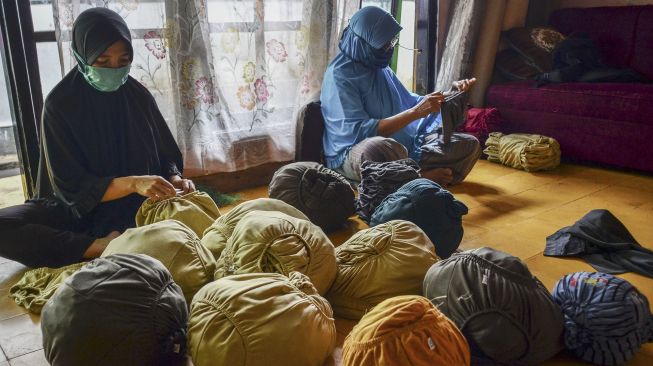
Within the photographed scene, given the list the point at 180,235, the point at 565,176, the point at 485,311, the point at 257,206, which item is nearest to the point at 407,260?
the point at 485,311

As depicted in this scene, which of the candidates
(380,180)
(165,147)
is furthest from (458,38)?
(165,147)

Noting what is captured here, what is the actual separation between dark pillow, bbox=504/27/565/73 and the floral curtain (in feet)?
4.96

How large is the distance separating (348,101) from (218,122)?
0.71m

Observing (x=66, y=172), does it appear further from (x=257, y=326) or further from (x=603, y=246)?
(x=603, y=246)

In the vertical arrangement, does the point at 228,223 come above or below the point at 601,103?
below

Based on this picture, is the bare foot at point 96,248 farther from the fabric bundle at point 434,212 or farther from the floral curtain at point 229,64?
the fabric bundle at point 434,212

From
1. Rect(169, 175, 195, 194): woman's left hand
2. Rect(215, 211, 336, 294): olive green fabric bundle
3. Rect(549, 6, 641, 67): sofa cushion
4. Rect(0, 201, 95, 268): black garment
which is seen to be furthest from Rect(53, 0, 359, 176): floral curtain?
Rect(549, 6, 641, 67): sofa cushion

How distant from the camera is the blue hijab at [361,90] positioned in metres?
2.92

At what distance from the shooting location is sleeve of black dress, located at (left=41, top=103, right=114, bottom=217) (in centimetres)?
214

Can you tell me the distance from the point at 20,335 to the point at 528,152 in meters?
2.91

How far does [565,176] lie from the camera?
3.44 meters

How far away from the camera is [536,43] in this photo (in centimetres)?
410

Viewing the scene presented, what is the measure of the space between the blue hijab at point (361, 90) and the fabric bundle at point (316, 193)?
18.3 inches

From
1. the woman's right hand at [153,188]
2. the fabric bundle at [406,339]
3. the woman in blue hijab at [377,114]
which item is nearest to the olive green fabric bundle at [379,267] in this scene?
the fabric bundle at [406,339]
